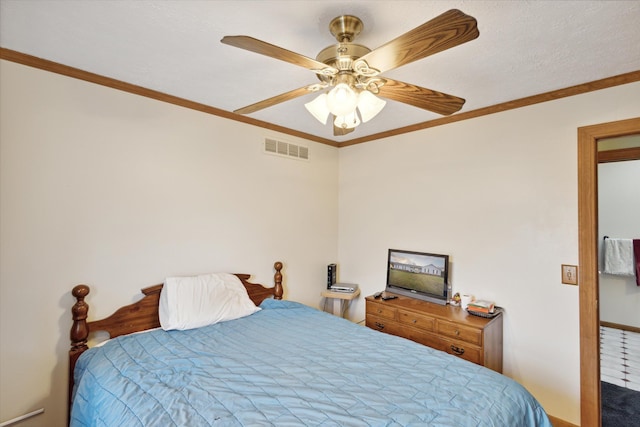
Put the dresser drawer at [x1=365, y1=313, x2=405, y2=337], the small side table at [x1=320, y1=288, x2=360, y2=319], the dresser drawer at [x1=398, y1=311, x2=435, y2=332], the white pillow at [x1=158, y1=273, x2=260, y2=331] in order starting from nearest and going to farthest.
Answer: the white pillow at [x1=158, y1=273, x2=260, y2=331], the dresser drawer at [x1=398, y1=311, x2=435, y2=332], the dresser drawer at [x1=365, y1=313, x2=405, y2=337], the small side table at [x1=320, y1=288, x2=360, y2=319]

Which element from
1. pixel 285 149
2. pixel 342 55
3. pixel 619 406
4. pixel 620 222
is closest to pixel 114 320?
pixel 285 149

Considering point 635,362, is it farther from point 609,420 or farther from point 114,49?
point 114,49

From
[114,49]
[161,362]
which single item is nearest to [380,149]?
[114,49]

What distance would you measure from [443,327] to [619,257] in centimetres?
363

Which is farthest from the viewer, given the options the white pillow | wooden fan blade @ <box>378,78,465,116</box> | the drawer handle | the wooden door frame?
the drawer handle

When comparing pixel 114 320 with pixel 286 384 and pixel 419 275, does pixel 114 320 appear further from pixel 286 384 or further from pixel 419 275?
pixel 419 275

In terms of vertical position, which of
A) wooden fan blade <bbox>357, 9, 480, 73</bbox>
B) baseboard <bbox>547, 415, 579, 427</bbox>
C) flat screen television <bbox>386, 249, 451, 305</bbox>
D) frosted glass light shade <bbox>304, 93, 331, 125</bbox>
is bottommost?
baseboard <bbox>547, 415, 579, 427</bbox>

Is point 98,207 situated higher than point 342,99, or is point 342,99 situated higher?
point 342,99

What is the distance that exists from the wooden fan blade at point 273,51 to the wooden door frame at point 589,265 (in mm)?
1954

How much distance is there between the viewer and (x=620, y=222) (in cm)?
423

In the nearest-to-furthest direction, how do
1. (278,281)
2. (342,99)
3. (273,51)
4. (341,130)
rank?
(273,51)
(342,99)
(341,130)
(278,281)

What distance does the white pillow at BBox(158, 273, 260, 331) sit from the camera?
83.7 inches

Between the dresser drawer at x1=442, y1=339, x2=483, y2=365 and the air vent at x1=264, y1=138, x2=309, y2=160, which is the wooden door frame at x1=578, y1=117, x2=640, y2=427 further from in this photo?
the air vent at x1=264, y1=138, x2=309, y2=160

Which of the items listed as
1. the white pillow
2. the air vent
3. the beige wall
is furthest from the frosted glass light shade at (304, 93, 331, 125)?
the white pillow
